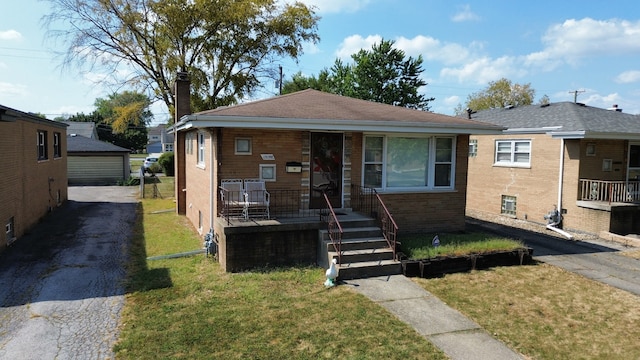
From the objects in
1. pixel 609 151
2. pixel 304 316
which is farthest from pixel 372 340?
pixel 609 151

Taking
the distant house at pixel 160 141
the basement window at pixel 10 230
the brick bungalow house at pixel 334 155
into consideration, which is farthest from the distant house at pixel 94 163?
the distant house at pixel 160 141

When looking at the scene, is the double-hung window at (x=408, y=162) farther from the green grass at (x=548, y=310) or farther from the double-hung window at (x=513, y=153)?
the double-hung window at (x=513, y=153)

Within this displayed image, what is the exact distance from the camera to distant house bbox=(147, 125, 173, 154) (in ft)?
244

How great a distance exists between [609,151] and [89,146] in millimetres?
31000

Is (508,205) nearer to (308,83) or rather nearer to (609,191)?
(609,191)

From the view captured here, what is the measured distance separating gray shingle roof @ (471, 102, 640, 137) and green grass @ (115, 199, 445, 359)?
10784 millimetres

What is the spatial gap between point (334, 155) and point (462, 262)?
156 inches

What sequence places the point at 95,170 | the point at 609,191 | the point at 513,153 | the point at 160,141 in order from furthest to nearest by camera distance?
the point at 160,141 → the point at 95,170 → the point at 513,153 → the point at 609,191

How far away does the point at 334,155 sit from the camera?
10711 mm

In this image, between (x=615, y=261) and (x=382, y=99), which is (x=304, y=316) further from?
(x=382, y=99)

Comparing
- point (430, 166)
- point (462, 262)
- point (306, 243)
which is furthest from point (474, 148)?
point (306, 243)

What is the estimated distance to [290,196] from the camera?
10.3 m

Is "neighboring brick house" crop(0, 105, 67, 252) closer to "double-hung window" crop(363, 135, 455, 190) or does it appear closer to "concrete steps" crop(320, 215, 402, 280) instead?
"concrete steps" crop(320, 215, 402, 280)

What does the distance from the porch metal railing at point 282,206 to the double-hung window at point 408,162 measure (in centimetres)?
184
